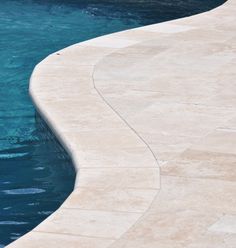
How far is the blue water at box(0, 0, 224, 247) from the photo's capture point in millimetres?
7891

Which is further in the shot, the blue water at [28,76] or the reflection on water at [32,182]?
the blue water at [28,76]

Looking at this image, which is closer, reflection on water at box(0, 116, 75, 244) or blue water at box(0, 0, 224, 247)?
reflection on water at box(0, 116, 75, 244)

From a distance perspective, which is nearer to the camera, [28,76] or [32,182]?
[32,182]

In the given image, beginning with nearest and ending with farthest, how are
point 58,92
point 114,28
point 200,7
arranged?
point 58,92
point 114,28
point 200,7

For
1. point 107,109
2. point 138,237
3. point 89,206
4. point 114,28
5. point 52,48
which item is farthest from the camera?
point 114,28

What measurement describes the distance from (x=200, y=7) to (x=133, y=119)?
32.5 feet

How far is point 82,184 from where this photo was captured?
730 centimetres

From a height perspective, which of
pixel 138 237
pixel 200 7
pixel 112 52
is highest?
pixel 138 237

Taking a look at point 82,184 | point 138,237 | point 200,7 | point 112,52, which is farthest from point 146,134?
point 200,7

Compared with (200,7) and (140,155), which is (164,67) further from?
(200,7)

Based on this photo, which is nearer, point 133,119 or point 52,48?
point 133,119

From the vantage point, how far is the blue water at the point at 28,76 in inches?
311

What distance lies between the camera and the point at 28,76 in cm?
1265

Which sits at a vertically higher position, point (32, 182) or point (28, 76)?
point (32, 182)
